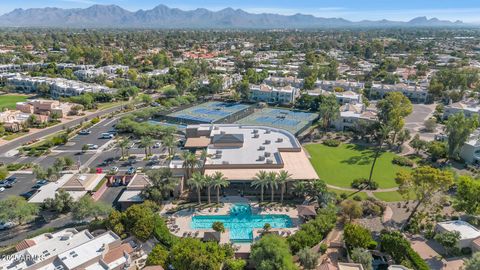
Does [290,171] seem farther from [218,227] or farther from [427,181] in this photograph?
[427,181]

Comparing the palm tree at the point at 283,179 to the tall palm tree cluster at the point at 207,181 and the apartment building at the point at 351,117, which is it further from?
the apartment building at the point at 351,117

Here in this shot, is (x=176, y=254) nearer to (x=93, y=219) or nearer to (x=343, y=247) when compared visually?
(x=93, y=219)

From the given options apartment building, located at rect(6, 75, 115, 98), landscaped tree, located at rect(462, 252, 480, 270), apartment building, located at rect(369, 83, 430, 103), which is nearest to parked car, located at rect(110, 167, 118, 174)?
landscaped tree, located at rect(462, 252, 480, 270)

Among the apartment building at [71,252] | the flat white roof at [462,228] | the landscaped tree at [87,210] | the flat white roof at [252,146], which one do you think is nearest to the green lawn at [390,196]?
the flat white roof at [462,228]

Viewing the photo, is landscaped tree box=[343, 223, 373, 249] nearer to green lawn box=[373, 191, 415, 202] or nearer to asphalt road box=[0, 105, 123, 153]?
green lawn box=[373, 191, 415, 202]

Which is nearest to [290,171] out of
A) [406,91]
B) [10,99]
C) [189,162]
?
[189,162]

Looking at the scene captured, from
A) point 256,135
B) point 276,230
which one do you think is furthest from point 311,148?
point 276,230
